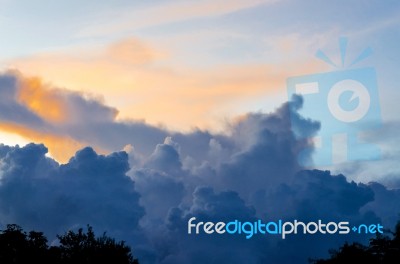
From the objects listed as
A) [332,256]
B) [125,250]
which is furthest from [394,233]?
[125,250]

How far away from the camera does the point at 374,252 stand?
115 meters

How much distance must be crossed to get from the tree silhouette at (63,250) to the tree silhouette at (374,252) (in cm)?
3068

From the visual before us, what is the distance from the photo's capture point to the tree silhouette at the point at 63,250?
399ft

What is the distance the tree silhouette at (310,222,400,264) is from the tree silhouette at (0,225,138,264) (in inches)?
1208

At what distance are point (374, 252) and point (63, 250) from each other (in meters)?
45.5

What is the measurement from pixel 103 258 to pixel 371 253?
38375mm

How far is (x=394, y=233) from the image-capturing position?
375 ft

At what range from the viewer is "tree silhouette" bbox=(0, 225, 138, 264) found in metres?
122

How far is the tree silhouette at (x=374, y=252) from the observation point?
11050 cm

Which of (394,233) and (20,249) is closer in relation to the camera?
(394,233)

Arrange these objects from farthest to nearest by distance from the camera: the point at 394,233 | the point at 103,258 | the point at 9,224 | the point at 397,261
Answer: the point at 9,224 < the point at 103,258 < the point at 394,233 < the point at 397,261

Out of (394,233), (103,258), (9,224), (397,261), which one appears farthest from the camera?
(9,224)

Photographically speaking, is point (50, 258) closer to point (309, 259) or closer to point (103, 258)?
point (103, 258)

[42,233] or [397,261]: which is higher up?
[42,233]
